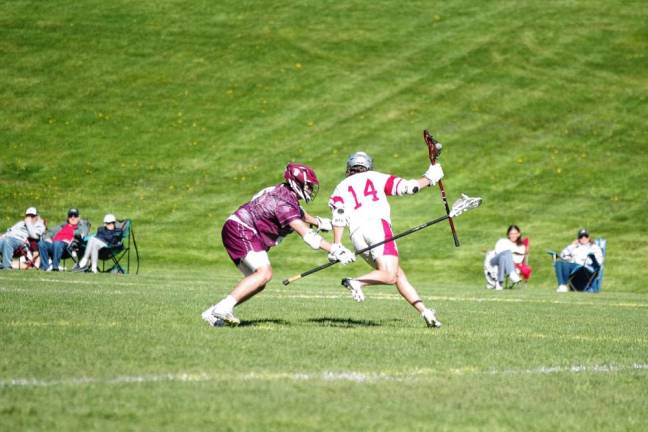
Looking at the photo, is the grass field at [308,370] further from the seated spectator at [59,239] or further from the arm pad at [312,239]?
the seated spectator at [59,239]

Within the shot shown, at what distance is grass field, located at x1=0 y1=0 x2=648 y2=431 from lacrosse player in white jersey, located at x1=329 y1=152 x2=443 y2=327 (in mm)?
530

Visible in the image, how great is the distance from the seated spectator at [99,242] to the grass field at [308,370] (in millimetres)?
11560

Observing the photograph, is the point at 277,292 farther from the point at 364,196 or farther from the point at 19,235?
the point at 19,235

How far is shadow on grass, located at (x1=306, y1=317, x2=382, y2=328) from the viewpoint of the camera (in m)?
12.7

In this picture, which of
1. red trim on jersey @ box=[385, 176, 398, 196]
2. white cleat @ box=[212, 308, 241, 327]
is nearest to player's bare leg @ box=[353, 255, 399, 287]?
red trim on jersey @ box=[385, 176, 398, 196]

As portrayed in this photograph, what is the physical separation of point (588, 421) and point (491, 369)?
2088 millimetres

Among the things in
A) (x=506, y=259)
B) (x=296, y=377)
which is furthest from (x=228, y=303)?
(x=506, y=259)

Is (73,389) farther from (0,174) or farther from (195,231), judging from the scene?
(0,174)

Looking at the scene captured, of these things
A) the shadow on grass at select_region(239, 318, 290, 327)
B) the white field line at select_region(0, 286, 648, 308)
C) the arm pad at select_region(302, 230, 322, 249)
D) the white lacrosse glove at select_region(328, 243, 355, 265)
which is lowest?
the white field line at select_region(0, 286, 648, 308)

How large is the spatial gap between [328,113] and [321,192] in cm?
680

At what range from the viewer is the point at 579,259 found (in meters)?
26.8

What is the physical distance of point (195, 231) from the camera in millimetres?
35469

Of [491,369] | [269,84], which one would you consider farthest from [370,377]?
[269,84]

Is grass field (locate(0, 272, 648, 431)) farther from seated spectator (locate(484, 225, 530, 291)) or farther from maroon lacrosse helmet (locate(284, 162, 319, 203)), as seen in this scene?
seated spectator (locate(484, 225, 530, 291))
